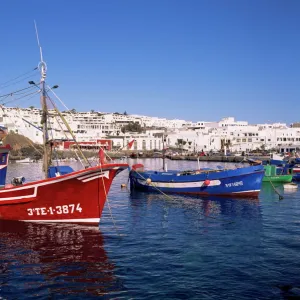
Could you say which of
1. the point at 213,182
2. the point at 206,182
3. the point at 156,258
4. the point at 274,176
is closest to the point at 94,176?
the point at 156,258

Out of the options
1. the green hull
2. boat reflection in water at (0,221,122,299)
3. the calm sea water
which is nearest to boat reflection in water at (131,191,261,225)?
the calm sea water

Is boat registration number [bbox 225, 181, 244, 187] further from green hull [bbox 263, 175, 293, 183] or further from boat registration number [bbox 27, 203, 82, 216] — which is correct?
boat registration number [bbox 27, 203, 82, 216]

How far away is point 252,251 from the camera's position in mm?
14586

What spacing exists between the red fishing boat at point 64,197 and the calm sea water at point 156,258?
64 centimetres

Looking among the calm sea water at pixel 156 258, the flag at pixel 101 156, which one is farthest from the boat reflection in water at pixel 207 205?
the flag at pixel 101 156

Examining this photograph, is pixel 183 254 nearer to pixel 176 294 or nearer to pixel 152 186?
pixel 176 294

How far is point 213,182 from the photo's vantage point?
3158 cm

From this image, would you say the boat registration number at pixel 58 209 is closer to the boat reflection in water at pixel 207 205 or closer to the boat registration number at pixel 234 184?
the boat reflection in water at pixel 207 205

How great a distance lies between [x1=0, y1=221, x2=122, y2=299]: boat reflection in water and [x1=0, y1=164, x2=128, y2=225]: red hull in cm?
55

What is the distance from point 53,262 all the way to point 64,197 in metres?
4.67

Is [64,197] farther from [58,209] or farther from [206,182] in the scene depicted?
[206,182]

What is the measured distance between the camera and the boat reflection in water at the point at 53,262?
1087 cm

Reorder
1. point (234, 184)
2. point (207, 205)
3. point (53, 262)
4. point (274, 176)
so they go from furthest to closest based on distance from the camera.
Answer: point (274, 176), point (234, 184), point (207, 205), point (53, 262)

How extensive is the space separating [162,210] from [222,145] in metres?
116
